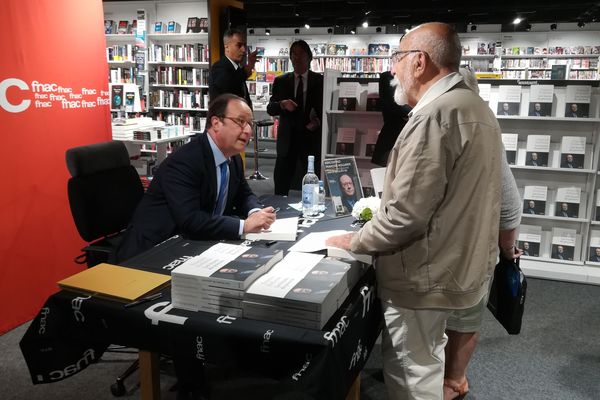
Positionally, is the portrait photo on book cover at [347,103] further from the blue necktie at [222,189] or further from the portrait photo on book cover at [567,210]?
the blue necktie at [222,189]

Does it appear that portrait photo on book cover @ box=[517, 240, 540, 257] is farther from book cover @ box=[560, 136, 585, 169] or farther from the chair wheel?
the chair wheel

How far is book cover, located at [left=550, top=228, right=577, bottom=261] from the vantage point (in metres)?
4.16

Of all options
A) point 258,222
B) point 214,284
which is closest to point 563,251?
point 258,222

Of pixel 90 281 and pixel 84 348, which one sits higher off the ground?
pixel 90 281

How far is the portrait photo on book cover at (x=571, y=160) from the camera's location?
13.0ft

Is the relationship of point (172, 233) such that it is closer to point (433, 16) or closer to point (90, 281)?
point (90, 281)

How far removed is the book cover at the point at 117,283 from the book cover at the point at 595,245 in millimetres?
3822

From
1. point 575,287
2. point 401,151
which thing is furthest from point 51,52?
point 575,287

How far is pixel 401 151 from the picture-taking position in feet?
4.93

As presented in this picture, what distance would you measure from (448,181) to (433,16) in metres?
13.3

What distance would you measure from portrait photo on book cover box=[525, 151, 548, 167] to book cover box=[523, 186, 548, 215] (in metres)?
0.20

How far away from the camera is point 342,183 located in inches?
105

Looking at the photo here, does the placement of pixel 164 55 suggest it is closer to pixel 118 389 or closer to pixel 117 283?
pixel 118 389

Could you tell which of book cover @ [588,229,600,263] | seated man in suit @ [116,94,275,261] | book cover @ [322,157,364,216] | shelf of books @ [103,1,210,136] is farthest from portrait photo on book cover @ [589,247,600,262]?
shelf of books @ [103,1,210,136]
